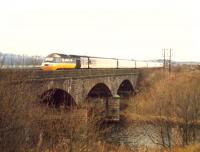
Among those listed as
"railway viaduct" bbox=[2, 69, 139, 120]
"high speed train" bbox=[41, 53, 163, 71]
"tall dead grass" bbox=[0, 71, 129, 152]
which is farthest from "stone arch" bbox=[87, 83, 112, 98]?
"tall dead grass" bbox=[0, 71, 129, 152]

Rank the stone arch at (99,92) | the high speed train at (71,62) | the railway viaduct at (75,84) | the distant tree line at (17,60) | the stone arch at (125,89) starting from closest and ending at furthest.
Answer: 1. the distant tree line at (17,60)
2. the railway viaduct at (75,84)
3. the high speed train at (71,62)
4. the stone arch at (99,92)
5. the stone arch at (125,89)

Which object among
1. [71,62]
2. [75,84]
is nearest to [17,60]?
[75,84]

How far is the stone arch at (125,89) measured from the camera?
5194 cm

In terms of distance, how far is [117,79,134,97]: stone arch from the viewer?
51.9m

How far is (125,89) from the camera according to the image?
53.8 meters

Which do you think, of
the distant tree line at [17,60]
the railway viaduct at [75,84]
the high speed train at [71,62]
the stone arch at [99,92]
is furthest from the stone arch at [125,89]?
the distant tree line at [17,60]

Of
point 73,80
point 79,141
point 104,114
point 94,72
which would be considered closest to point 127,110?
point 104,114

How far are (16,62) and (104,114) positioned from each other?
1031 inches

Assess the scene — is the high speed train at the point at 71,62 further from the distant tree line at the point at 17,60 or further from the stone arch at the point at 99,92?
the distant tree line at the point at 17,60

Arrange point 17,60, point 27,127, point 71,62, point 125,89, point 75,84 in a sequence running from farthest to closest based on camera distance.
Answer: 1. point 125,89
2. point 71,62
3. point 75,84
4. point 17,60
5. point 27,127

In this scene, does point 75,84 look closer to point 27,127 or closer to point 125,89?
point 27,127

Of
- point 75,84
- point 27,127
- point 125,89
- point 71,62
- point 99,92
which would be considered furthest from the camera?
point 125,89

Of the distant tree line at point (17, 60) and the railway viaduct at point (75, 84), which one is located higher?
the distant tree line at point (17, 60)

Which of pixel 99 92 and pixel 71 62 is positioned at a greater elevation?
pixel 71 62
